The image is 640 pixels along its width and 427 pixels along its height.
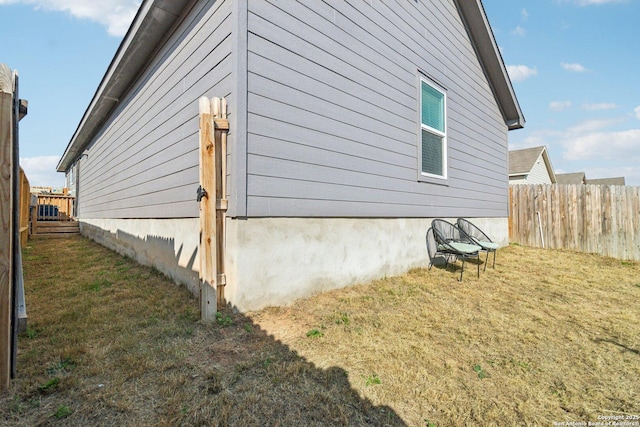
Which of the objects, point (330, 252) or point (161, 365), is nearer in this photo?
point (161, 365)

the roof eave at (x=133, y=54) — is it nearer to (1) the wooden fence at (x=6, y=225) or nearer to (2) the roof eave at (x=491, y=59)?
(1) the wooden fence at (x=6, y=225)

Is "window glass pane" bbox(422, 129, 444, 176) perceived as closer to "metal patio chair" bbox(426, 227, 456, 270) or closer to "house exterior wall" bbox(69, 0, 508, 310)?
"house exterior wall" bbox(69, 0, 508, 310)

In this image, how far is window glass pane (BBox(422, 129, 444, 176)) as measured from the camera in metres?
5.68

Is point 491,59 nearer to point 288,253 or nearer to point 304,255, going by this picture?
point 304,255

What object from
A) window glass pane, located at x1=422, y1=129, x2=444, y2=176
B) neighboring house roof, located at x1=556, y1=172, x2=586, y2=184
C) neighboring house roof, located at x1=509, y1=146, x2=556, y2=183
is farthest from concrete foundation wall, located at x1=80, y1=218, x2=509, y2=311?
neighboring house roof, located at x1=556, y1=172, x2=586, y2=184

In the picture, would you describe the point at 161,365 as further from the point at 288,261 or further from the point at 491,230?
the point at 491,230

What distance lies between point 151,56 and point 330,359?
5.85m

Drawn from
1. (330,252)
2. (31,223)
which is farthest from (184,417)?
(31,223)

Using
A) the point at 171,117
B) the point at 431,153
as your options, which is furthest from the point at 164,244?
the point at 431,153

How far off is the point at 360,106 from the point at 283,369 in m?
3.46

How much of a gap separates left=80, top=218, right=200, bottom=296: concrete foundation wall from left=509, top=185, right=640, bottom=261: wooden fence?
871 cm

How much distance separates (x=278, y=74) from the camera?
10.8ft

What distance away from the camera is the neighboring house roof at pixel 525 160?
19688 mm

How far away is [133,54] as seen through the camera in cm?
537
